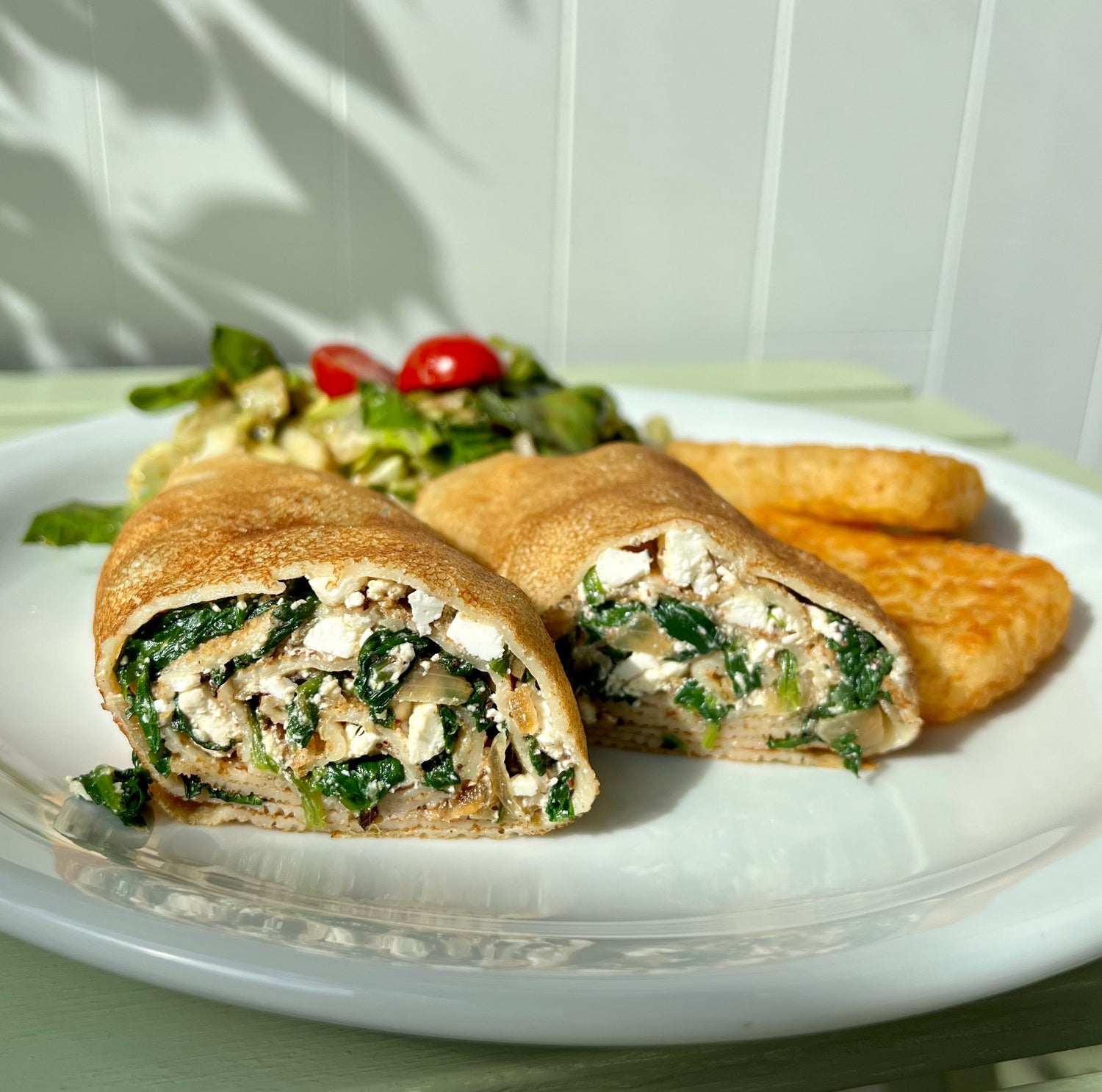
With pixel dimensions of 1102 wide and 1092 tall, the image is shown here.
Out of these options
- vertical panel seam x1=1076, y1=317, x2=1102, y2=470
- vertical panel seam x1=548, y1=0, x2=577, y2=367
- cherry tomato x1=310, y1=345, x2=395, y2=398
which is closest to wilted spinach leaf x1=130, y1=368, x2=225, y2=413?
cherry tomato x1=310, y1=345, x2=395, y2=398

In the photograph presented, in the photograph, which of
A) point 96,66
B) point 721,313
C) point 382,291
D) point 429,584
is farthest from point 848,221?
point 429,584

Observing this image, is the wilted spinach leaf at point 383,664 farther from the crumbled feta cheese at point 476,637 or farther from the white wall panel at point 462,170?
the white wall panel at point 462,170

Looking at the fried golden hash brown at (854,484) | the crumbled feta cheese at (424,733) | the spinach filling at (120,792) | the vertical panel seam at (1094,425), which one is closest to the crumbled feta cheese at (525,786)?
the crumbled feta cheese at (424,733)

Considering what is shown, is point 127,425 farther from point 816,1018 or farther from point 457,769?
point 816,1018

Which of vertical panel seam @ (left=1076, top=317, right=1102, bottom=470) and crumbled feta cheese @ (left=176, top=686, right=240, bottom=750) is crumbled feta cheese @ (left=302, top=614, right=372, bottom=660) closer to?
crumbled feta cheese @ (left=176, top=686, right=240, bottom=750)

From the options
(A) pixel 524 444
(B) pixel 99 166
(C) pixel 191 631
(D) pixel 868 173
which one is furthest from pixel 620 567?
(D) pixel 868 173

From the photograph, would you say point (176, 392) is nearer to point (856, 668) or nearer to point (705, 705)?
point (705, 705)
